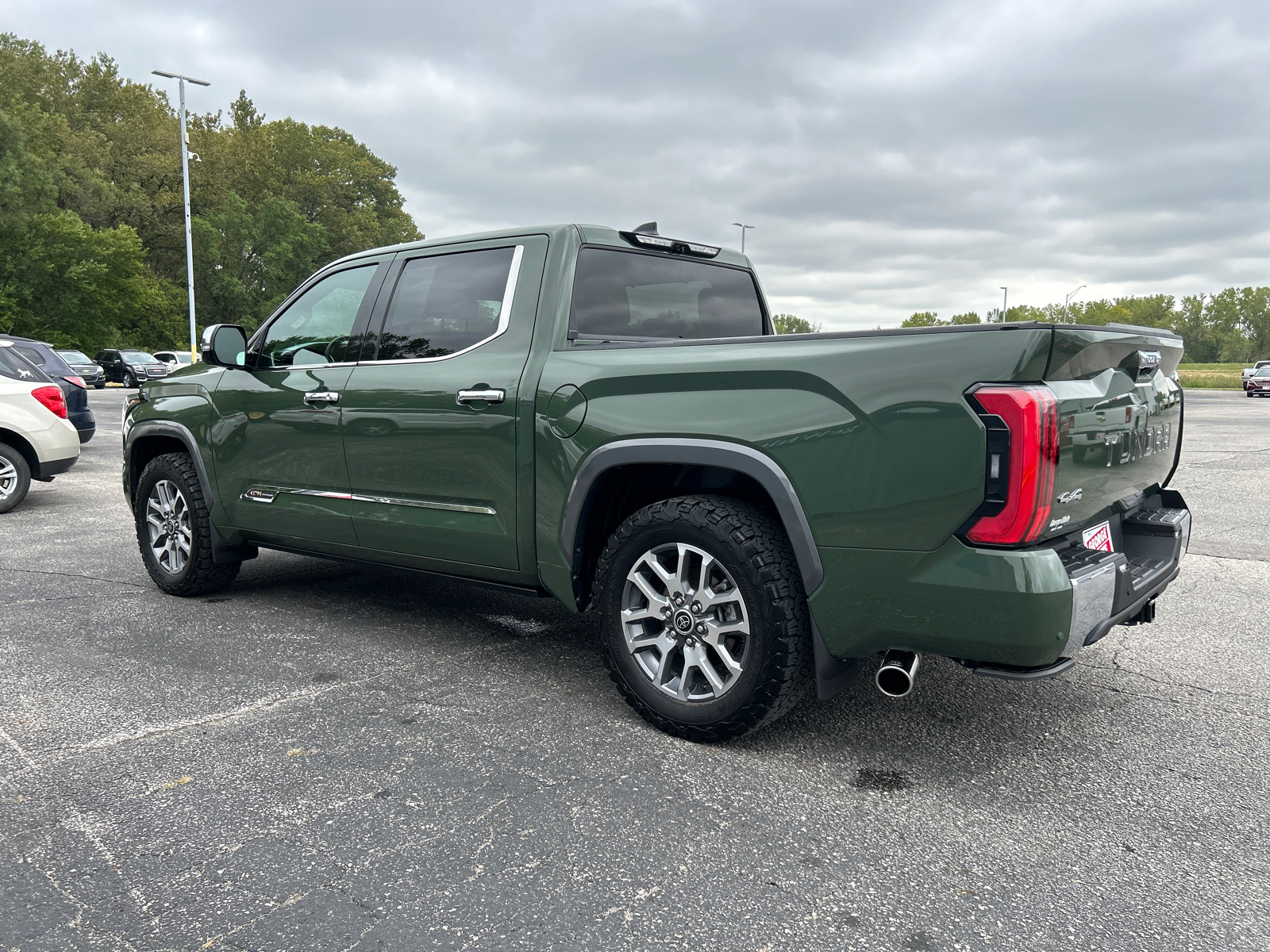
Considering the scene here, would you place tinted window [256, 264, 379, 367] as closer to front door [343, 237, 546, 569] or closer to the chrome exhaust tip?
front door [343, 237, 546, 569]

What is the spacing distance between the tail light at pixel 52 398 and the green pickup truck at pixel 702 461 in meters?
5.27

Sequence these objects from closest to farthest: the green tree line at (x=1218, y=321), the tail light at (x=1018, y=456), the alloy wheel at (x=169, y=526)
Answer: the tail light at (x=1018, y=456) → the alloy wheel at (x=169, y=526) → the green tree line at (x=1218, y=321)

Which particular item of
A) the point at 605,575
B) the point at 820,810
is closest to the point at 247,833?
the point at 605,575

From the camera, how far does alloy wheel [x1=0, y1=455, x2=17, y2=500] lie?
9.02 metres

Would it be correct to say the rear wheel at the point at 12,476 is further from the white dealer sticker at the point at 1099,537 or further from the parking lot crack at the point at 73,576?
the white dealer sticker at the point at 1099,537

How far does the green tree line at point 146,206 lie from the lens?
41.8m

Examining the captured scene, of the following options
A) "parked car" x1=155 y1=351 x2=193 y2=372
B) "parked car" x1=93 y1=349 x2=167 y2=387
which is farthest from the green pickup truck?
"parked car" x1=155 y1=351 x2=193 y2=372

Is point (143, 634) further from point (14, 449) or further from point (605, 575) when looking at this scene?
point (14, 449)

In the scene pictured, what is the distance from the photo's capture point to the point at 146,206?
51.0 meters

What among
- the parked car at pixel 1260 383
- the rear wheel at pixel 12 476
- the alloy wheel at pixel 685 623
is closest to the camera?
the alloy wheel at pixel 685 623

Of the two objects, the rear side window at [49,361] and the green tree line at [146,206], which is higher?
the green tree line at [146,206]

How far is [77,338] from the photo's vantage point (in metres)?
43.6

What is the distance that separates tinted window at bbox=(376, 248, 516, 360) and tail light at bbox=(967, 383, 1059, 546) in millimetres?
2110

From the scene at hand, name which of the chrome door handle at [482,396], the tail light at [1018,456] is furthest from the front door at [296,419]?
the tail light at [1018,456]
